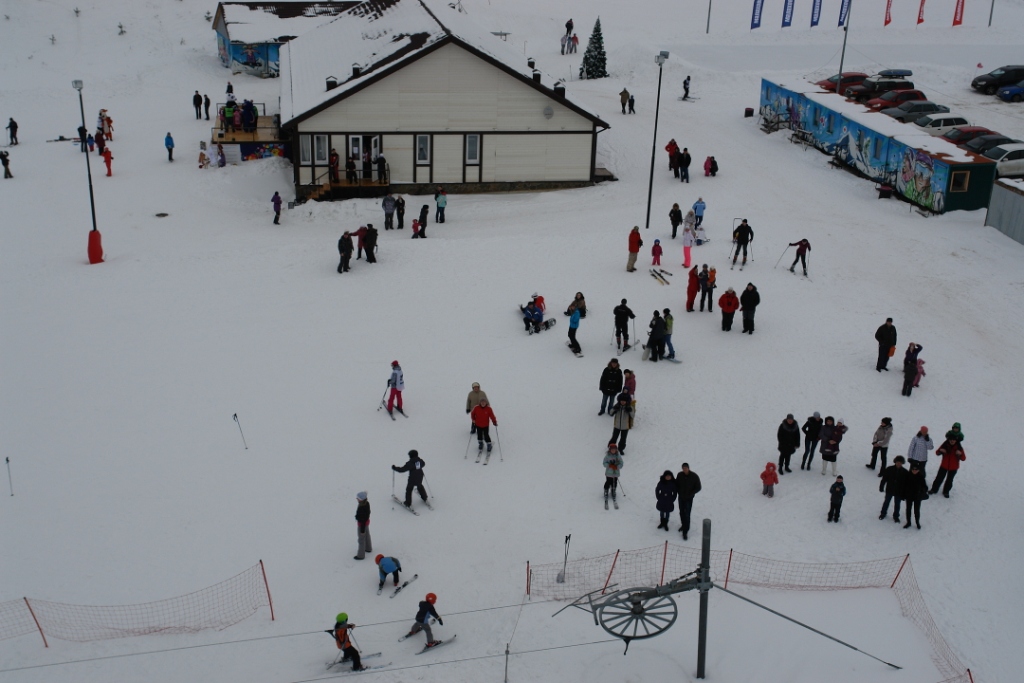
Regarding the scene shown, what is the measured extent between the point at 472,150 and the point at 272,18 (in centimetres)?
2346

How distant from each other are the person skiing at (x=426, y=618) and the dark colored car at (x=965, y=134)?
3120cm

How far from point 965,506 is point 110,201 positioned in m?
30.0

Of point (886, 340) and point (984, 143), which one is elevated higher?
point (984, 143)

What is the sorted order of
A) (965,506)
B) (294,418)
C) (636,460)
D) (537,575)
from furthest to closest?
(294,418)
(636,460)
(965,506)
(537,575)

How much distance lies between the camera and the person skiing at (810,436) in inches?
792

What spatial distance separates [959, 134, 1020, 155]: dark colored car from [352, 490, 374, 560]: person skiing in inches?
1147

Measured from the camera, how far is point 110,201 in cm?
3716

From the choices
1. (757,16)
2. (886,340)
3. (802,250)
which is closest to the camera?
(886,340)

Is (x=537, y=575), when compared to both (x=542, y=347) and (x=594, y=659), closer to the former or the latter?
(x=594, y=659)

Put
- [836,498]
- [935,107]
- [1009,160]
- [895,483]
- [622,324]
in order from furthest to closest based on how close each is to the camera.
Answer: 1. [935,107]
2. [1009,160]
3. [622,324]
4. [836,498]
5. [895,483]

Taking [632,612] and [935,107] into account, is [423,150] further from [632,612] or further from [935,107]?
[632,612]

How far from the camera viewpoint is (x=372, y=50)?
40.2 m

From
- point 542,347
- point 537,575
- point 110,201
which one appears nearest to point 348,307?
point 542,347

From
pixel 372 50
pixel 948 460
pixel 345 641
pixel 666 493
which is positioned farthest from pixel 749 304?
pixel 372 50
